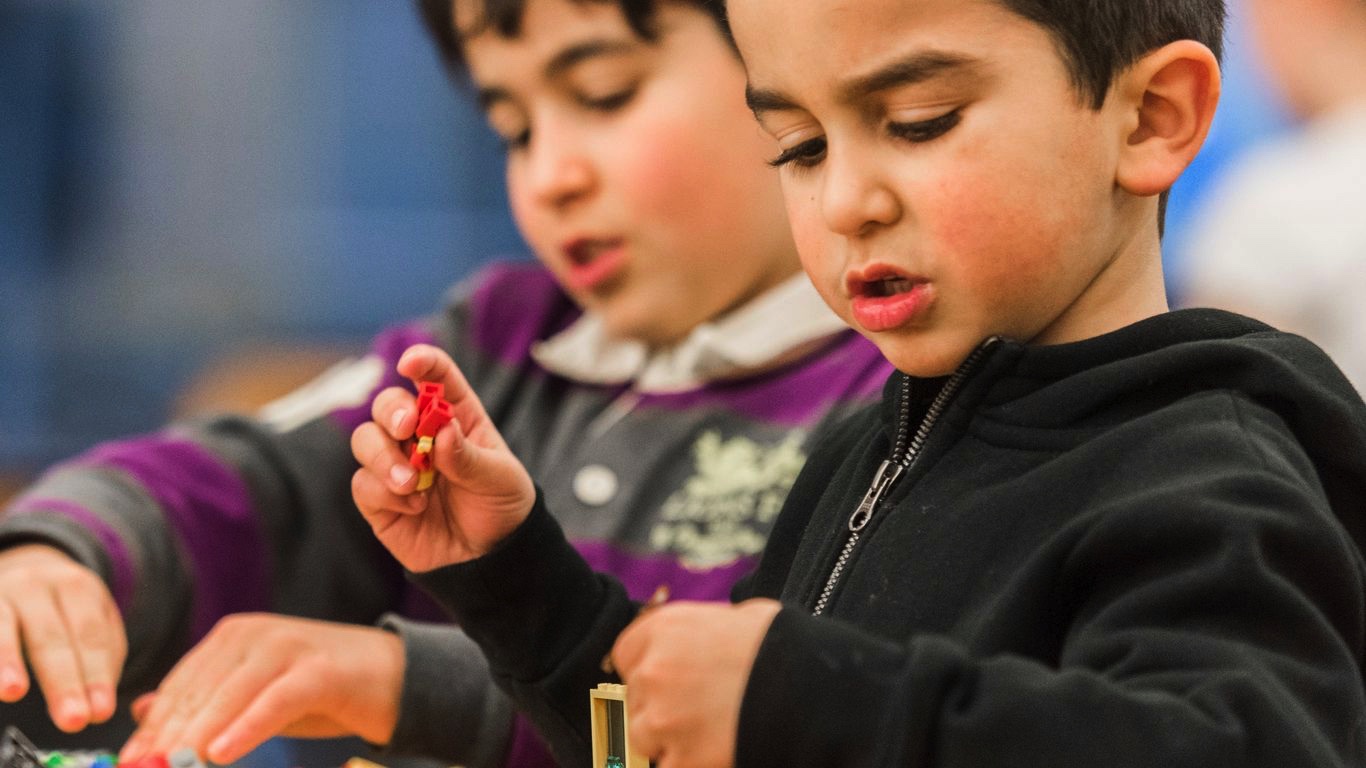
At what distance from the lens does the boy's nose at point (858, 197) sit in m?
0.60

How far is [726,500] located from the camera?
1.04 meters

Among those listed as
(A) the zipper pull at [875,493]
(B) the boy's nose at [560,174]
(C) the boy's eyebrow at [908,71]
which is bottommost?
(A) the zipper pull at [875,493]

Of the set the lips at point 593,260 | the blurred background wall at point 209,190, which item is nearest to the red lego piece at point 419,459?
the lips at point 593,260

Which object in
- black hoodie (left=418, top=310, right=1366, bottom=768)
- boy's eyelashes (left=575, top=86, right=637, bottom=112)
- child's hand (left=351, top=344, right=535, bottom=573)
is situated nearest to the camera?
black hoodie (left=418, top=310, right=1366, bottom=768)

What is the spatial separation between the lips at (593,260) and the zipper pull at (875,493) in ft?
1.49

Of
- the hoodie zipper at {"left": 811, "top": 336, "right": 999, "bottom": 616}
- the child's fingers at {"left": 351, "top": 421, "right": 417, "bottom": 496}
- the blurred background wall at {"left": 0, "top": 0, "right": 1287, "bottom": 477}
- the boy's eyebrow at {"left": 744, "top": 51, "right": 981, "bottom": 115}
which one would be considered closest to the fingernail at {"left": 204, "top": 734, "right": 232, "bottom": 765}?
the child's fingers at {"left": 351, "top": 421, "right": 417, "bottom": 496}

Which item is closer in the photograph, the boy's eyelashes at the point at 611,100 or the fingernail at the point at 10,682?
the fingernail at the point at 10,682

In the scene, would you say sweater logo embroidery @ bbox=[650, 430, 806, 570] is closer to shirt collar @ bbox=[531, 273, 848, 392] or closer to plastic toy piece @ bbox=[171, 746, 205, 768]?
shirt collar @ bbox=[531, 273, 848, 392]

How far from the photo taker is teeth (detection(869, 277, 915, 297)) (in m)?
0.62

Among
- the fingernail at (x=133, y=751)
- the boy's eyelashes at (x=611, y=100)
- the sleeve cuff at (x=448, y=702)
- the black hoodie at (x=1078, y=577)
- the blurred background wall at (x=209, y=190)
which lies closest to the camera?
the black hoodie at (x=1078, y=577)

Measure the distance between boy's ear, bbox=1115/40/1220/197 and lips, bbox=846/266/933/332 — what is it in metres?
0.09

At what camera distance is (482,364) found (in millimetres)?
1272

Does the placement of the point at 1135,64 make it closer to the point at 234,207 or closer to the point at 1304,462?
the point at 1304,462

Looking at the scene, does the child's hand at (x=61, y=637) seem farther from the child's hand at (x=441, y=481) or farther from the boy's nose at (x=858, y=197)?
the boy's nose at (x=858, y=197)
